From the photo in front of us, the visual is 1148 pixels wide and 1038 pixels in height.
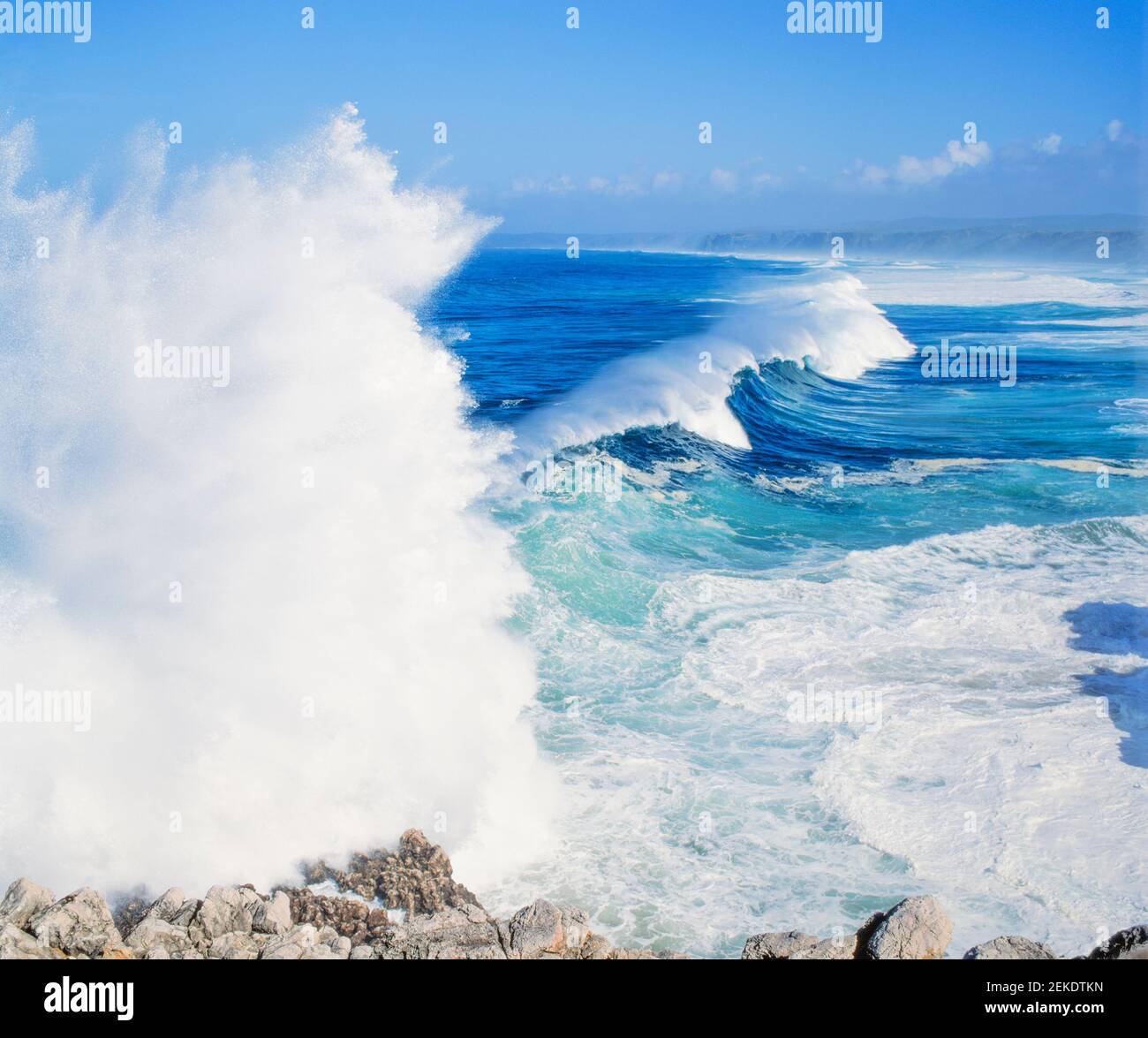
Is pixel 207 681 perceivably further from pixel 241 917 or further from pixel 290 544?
pixel 241 917

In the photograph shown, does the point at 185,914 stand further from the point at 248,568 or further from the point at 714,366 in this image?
the point at 714,366

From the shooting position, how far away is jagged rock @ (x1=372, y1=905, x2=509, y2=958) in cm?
485

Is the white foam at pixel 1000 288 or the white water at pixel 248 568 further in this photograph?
the white foam at pixel 1000 288

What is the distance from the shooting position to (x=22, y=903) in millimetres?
5031

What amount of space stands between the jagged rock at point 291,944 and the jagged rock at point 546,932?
1.09 metres

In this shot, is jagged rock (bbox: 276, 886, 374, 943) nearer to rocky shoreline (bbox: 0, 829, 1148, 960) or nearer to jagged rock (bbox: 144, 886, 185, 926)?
rocky shoreline (bbox: 0, 829, 1148, 960)

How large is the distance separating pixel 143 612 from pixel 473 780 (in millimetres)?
3282

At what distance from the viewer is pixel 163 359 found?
10.3 m

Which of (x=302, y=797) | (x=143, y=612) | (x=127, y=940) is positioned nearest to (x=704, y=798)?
A: (x=302, y=797)

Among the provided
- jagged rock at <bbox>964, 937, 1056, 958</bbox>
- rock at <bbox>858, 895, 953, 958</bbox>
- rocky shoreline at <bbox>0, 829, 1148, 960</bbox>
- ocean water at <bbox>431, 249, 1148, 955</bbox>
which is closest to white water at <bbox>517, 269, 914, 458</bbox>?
ocean water at <bbox>431, 249, 1148, 955</bbox>

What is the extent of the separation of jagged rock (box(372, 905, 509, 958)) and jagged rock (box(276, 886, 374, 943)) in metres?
0.72

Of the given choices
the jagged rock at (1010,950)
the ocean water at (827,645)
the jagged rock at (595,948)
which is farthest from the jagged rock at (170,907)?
the jagged rock at (1010,950)

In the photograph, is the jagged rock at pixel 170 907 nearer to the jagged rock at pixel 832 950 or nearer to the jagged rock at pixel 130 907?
the jagged rock at pixel 130 907

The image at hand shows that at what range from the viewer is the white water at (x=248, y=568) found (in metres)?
6.86
